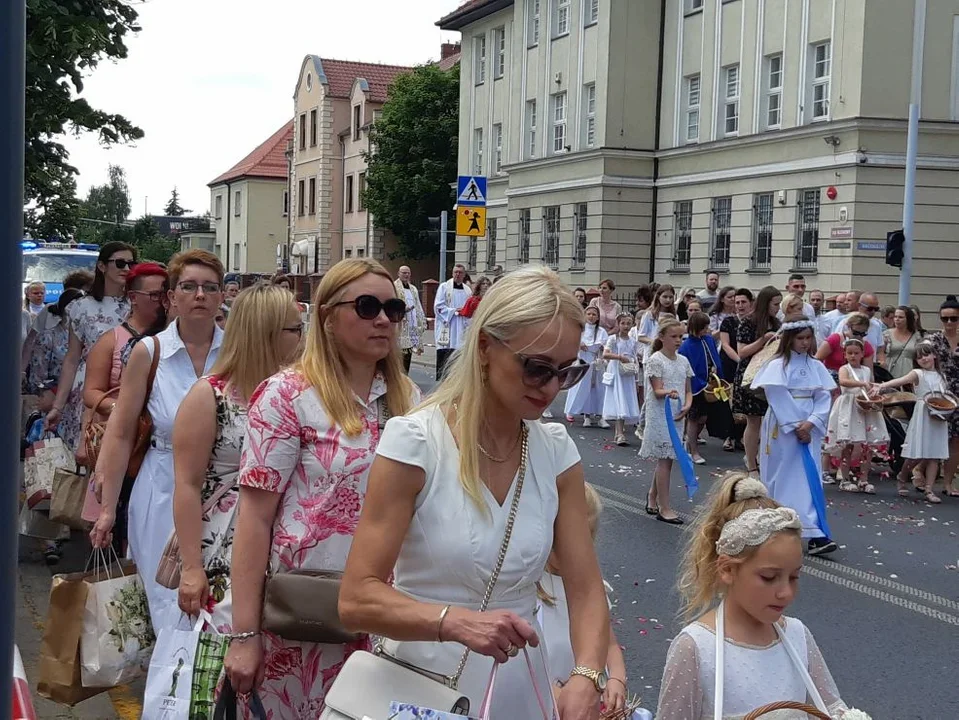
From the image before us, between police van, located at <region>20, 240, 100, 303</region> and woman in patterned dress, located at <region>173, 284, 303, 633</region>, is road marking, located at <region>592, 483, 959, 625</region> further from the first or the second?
police van, located at <region>20, 240, 100, 303</region>

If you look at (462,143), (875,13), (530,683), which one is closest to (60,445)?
A: (530,683)

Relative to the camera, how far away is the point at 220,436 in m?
4.23

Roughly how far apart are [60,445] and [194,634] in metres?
5.04

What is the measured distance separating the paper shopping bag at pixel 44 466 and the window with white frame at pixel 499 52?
142ft

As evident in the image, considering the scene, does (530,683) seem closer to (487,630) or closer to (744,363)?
(487,630)

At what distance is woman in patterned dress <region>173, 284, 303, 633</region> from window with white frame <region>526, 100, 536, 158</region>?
4289 centimetres

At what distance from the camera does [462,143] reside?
53781 mm

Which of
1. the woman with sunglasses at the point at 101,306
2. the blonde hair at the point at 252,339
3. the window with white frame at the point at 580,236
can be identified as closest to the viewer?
the blonde hair at the point at 252,339

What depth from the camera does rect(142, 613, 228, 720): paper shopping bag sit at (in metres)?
3.56

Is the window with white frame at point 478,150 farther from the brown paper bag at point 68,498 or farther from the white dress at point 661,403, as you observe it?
the brown paper bag at point 68,498

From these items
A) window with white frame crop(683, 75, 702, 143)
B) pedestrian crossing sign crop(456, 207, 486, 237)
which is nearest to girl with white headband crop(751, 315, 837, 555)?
pedestrian crossing sign crop(456, 207, 486, 237)

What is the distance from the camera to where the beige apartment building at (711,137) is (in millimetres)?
30078

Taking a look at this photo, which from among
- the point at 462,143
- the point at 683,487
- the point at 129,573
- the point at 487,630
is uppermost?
the point at 462,143

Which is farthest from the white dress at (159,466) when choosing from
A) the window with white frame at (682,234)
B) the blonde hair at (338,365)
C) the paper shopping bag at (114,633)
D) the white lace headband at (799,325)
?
the window with white frame at (682,234)
